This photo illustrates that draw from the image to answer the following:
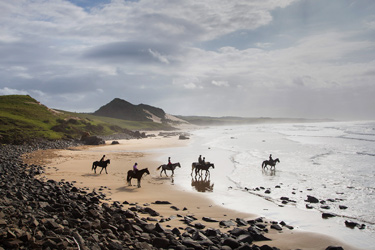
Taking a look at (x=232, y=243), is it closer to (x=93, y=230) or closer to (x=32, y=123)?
(x=93, y=230)

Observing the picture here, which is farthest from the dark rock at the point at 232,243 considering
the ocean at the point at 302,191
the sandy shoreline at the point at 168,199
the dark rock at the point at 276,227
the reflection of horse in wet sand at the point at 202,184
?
the reflection of horse in wet sand at the point at 202,184

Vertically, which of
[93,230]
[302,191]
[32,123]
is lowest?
[302,191]

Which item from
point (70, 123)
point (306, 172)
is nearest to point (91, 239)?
point (306, 172)

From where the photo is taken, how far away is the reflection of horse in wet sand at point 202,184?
19953mm

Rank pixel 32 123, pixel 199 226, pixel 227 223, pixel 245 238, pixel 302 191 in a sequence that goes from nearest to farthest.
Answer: pixel 245 238 → pixel 199 226 → pixel 227 223 → pixel 302 191 → pixel 32 123

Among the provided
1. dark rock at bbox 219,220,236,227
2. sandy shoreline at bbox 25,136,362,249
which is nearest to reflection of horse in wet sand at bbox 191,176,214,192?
sandy shoreline at bbox 25,136,362,249

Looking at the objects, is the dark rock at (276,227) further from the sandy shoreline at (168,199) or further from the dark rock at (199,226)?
the dark rock at (199,226)

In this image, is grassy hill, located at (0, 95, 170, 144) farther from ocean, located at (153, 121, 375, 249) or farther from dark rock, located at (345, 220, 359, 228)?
dark rock, located at (345, 220, 359, 228)

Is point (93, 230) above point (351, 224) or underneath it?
above

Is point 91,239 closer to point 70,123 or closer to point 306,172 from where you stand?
point 306,172

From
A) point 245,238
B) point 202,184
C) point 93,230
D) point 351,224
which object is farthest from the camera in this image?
point 202,184

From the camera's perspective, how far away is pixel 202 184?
A: 21.8 m

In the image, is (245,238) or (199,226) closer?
(245,238)

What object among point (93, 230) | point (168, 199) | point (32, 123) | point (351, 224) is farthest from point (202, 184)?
point (32, 123)
